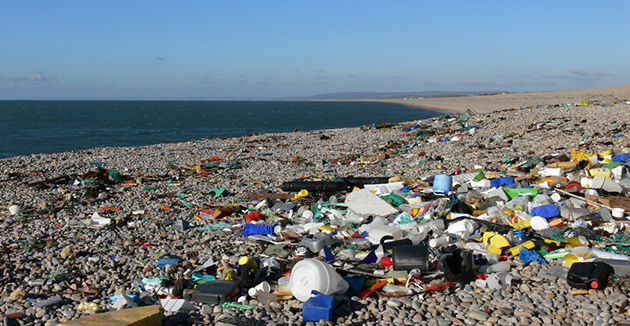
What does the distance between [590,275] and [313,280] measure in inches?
88.8

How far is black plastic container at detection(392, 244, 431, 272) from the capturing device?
4828 millimetres

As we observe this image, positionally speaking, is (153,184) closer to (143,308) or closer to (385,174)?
(385,174)

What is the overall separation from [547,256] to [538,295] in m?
0.94

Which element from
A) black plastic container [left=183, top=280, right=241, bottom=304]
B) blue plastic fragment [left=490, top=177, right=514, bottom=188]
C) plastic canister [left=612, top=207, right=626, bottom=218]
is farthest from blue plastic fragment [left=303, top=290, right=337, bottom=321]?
blue plastic fragment [left=490, top=177, right=514, bottom=188]

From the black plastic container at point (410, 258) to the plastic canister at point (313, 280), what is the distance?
693mm

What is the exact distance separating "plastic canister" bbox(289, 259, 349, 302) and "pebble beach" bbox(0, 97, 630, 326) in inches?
5.3

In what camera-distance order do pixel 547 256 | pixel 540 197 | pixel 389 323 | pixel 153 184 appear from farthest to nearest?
pixel 153 184
pixel 540 197
pixel 547 256
pixel 389 323

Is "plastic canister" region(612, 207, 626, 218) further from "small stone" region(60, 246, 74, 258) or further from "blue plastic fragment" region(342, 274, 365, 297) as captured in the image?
"small stone" region(60, 246, 74, 258)

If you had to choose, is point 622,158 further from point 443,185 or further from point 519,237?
point 519,237

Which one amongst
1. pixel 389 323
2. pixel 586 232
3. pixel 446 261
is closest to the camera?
pixel 389 323

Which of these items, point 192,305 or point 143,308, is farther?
point 192,305

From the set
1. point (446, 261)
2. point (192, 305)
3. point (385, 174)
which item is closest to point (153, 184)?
point (385, 174)

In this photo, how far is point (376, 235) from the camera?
5898 mm

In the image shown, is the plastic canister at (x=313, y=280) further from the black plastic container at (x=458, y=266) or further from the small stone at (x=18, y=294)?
the small stone at (x=18, y=294)
